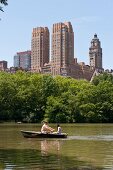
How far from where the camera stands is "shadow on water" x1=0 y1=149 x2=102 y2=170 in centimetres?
1967

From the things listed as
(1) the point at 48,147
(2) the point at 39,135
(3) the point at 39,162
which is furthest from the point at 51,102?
(3) the point at 39,162

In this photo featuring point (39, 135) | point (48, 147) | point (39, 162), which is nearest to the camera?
point (39, 162)

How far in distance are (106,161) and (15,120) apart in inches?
2904

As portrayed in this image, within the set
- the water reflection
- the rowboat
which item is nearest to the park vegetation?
the rowboat

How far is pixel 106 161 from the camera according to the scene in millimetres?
22188

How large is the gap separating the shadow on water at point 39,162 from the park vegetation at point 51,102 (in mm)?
67848

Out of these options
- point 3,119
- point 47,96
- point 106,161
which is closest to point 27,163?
point 106,161

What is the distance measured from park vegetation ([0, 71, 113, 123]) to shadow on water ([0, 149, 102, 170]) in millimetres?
67848

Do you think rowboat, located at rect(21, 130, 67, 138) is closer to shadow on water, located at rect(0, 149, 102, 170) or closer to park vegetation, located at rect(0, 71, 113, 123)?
shadow on water, located at rect(0, 149, 102, 170)

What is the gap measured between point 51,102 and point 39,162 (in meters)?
73.7

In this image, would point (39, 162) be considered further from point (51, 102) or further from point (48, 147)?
point (51, 102)

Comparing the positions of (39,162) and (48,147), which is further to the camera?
(48,147)

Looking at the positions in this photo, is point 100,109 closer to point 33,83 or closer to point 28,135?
point 33,83

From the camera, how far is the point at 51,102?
95.2m
